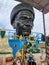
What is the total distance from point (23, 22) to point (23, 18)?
5 centimetres

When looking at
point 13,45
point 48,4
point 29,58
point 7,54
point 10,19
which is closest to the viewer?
point 7,54

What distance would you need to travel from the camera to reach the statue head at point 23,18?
1945 mm

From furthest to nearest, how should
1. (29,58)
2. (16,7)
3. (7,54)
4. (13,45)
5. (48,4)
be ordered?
(16,7) → (48,4) → (13,45) → (29,58) → (7,54)

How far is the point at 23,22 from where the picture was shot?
1974 mm

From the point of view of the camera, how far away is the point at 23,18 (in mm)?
1976

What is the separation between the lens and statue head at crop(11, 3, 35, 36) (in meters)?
1.95

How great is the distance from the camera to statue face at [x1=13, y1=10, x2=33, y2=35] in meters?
1.95

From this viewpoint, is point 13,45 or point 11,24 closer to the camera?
point 13,45

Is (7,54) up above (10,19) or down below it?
below

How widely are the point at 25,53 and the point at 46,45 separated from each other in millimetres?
224

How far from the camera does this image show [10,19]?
2.12 meters

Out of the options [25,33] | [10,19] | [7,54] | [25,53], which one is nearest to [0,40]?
[7,54]

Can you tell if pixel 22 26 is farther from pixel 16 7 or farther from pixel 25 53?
pixel 25 53

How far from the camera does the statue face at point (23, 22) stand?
1.95 metres
